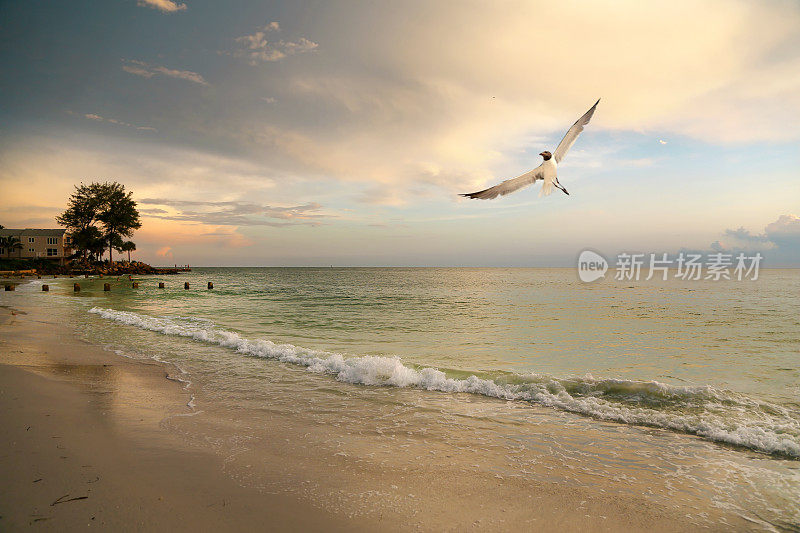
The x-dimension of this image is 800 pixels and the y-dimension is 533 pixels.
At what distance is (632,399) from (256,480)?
7301 mm

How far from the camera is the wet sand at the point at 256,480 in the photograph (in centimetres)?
360

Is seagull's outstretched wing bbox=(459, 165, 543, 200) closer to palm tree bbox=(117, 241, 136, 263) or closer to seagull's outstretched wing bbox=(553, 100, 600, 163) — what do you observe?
seagull's outstretched wing bbox=(553, 100, 600, 163)

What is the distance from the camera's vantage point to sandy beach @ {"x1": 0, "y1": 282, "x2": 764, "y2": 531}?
11.9 ft

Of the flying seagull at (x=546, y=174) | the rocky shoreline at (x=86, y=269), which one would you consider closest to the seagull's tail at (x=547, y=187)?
the flying seagull at (x=546, y=174)

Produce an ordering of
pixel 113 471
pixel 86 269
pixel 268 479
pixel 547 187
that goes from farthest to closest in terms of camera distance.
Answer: pixel 86 269, pixel 547 187, pixel 268 479, pixel 113 471

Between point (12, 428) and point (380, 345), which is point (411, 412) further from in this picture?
point (380, 345)

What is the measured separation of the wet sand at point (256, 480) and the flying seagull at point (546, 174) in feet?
14.8

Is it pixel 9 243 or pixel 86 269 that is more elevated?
pixel 9 243

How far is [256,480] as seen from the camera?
4309mm

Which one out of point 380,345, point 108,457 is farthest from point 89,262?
point 108,457

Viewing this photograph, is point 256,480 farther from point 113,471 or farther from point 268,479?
point 113,471

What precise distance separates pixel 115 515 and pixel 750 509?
6150mm

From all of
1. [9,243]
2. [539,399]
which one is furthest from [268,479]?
[9,243]

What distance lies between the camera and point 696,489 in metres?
4.57
